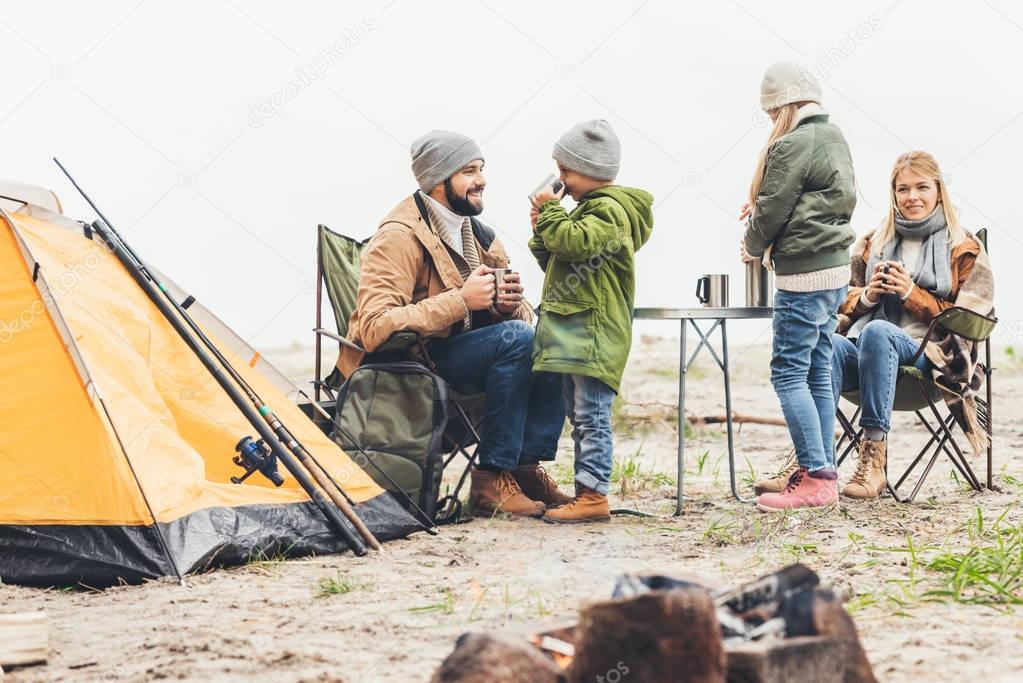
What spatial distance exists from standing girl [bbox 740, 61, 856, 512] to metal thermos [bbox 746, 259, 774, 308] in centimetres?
21

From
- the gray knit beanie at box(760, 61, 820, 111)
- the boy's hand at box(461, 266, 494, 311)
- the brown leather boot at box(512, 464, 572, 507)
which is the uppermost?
the gray knit beanie at box(760, 61, 820, 111)

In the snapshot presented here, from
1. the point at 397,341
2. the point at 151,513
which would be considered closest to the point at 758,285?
the point at 397,341

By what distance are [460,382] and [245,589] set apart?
1304mm

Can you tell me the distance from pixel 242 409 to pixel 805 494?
1959mm

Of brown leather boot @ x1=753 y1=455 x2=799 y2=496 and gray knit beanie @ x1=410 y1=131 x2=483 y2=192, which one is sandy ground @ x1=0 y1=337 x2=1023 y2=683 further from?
gray knit beanie @ x1=410 y1=131 x2=483 y2=192

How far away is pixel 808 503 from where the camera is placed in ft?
13.8

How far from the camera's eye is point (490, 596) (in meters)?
2.92

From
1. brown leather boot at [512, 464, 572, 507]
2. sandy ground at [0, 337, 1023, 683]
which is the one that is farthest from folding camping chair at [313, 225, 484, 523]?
sandy ground at [0, 337, 1023, 683]

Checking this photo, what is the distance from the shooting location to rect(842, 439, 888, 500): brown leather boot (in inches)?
175

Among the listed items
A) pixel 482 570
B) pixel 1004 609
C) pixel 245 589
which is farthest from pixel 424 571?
pixel 1004 609

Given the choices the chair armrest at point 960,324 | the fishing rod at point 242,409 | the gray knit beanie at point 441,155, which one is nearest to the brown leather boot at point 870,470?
the chair armrest at point 960,324

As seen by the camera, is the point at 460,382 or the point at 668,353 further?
the point at 668,353

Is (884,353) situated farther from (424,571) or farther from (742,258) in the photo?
(424,571)

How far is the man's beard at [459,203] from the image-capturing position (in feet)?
13.9
